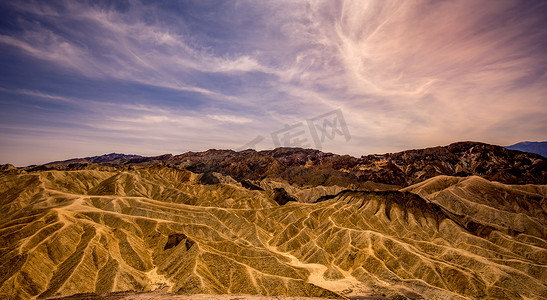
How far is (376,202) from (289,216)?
43.8 meters

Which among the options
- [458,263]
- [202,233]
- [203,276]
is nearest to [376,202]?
[458,263]

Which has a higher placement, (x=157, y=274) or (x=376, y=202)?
(x=376, y=202)

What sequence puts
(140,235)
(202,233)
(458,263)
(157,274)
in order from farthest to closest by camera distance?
(202,233) → (140,235) → (458,263) → (157,274)

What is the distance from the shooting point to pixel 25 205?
94500mm

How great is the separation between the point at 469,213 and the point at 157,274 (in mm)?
123203

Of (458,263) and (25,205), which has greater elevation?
(25,205)

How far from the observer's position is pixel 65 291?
48000mm

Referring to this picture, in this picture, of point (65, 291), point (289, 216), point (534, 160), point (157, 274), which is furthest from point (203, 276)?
point (534, 160)

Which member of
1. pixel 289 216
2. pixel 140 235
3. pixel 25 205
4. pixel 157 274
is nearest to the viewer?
pixel 157 274

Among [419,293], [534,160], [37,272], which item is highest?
[534,160]

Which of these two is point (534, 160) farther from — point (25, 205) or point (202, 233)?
point (25, 205)

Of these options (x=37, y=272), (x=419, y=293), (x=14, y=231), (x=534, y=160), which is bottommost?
(x=419, y=293)

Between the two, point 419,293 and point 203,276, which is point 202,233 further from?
point 419,293

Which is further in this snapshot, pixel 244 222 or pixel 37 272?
pixel 244 222
